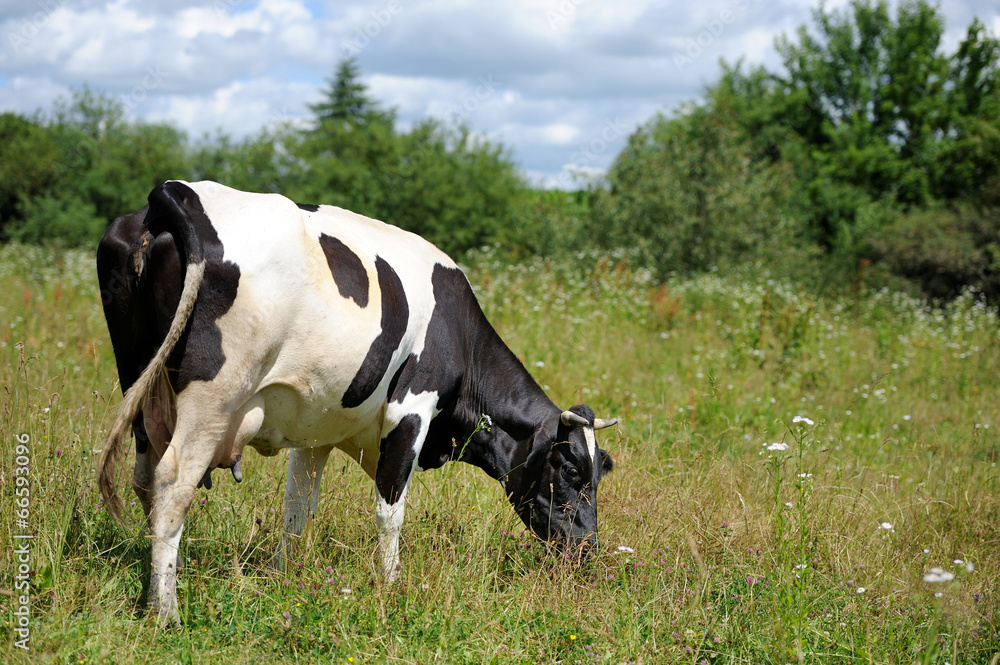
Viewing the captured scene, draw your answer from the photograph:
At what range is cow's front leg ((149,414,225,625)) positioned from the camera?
2.95 m

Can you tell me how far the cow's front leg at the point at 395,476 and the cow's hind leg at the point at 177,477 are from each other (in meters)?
0.90

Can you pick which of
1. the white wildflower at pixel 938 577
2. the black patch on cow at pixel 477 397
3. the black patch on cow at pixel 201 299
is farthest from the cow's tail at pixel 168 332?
the white wildflower at pixel 938 577

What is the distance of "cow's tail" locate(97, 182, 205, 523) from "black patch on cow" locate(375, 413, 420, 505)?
3.79 feet

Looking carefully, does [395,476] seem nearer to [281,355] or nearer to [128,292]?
[281,355]

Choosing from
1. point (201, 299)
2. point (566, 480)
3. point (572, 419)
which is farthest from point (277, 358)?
point (566, 480)

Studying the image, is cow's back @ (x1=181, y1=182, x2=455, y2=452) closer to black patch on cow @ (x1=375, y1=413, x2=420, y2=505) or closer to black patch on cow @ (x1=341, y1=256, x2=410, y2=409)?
black patch on cow @ (x1=341, y1=256, x2=410, y2=409)

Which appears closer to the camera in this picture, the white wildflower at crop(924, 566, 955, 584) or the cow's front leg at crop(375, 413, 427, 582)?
the white wildflower at crop(924, 566, 955, 584)

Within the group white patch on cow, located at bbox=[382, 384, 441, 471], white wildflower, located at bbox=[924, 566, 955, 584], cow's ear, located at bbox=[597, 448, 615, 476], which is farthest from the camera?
cow's ear, located at bbox=[597, 448, 615, 476]

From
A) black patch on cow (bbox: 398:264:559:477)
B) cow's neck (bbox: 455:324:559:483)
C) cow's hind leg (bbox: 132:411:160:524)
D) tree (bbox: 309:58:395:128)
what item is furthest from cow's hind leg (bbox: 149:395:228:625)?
tree (bbox: 309:58:395:128)

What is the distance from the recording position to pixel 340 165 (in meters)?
21.0

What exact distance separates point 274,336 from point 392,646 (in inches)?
52.8

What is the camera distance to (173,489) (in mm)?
2951

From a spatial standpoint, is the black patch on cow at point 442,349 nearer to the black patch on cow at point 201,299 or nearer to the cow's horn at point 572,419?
the cow's horn at point 572,419

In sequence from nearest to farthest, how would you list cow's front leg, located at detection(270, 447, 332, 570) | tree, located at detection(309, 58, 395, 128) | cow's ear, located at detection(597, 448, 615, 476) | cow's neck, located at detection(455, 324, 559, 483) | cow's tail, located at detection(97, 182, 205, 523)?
cow's tail, located at detection(97, 182, 205, 523), cow's front leg, located at detection(270, 447, 332, 570), cow's ear, located at detection(597, 448, 615, 476), cow's neck, located at detection(455, 324, 559, 483), tree, located at detection(309, 58, 395, 128)
